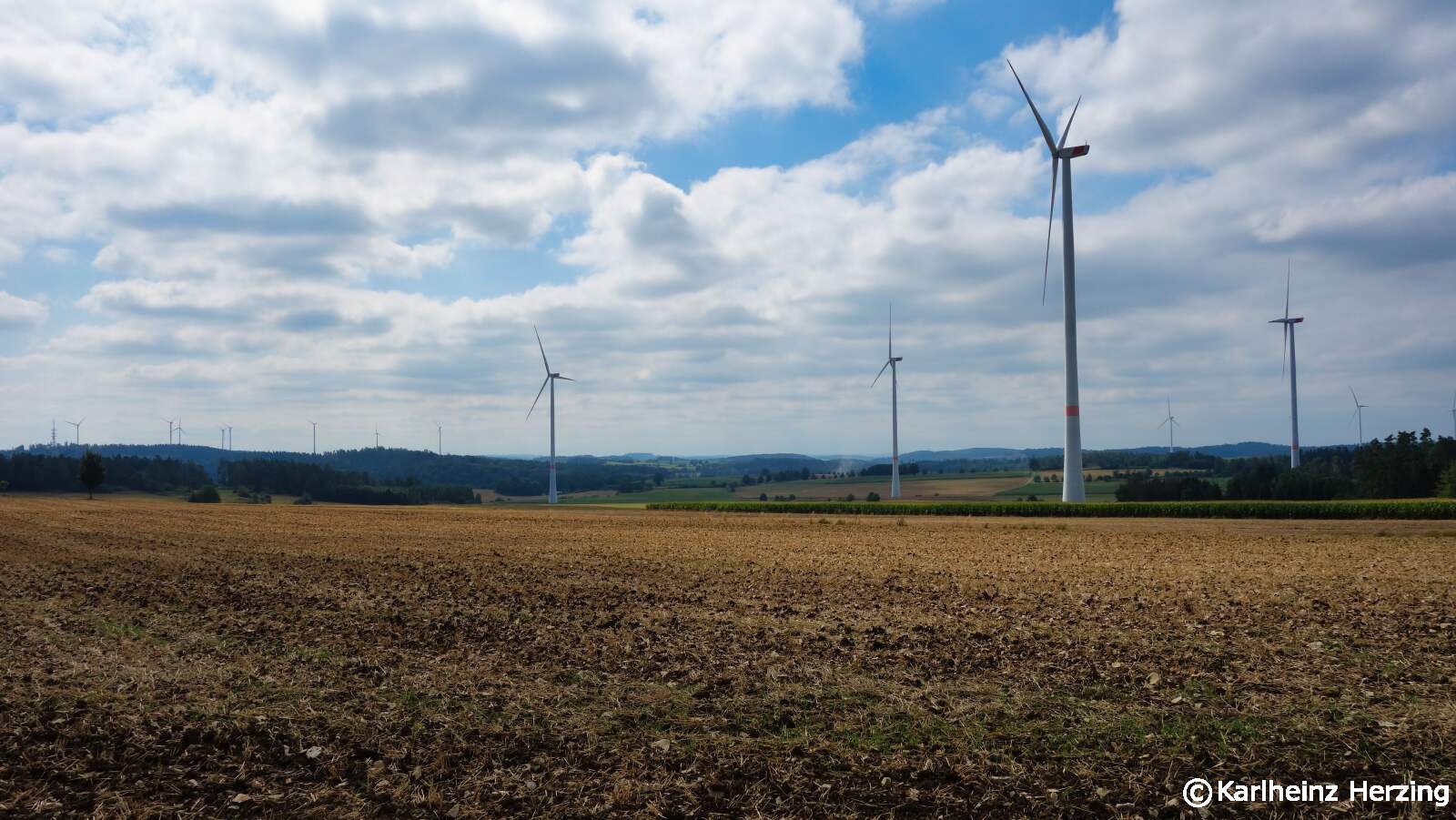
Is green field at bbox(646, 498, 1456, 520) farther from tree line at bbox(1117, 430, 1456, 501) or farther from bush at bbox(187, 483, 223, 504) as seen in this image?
bush at bbox(187, 483, 223, 504)

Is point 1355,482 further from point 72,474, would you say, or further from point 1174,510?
point 72,474

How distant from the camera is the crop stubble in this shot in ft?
29.5

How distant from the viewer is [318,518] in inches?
2564

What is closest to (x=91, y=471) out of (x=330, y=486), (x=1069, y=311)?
(x=330, y=486)

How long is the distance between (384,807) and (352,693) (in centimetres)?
415

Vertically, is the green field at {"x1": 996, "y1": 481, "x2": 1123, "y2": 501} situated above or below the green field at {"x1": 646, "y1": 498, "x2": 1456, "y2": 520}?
below

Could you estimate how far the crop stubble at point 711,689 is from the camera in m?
8.99

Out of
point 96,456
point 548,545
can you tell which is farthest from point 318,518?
point 96,456

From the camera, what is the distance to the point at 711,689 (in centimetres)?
1249

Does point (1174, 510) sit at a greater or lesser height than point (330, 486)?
greater

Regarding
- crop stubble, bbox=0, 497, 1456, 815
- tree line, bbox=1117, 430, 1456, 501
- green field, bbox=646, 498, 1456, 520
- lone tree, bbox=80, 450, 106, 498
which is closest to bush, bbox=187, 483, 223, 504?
lone tree, bbox=80, 450, 106, 498

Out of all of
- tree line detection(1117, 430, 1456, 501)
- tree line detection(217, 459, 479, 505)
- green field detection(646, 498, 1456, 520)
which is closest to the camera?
green field detection(646, 498, 1456, 520)

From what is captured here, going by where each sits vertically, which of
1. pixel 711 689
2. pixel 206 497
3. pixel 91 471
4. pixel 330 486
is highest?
pixel 91 471

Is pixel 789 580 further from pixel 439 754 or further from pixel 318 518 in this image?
pixel 318 518
